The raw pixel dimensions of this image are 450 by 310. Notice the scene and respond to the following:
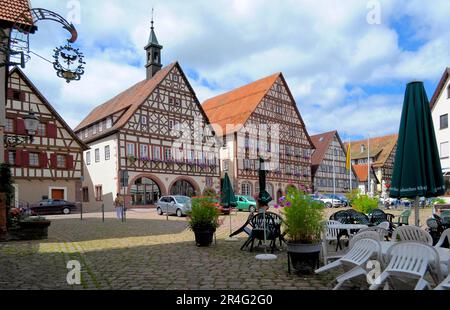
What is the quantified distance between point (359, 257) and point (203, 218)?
526 centimetres

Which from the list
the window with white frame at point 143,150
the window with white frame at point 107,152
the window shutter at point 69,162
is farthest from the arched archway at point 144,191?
the window shutter at point 69,162

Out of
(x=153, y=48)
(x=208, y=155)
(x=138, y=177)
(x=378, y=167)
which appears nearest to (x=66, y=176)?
(x=138, y=177)

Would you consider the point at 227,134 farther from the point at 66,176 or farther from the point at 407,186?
the point at 407,186

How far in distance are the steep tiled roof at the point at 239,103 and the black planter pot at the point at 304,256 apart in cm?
3669

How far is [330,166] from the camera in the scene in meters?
55.0

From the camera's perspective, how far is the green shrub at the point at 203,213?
9789 millimetres

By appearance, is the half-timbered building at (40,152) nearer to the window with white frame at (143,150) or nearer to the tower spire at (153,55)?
the window with white frame at (143,150)

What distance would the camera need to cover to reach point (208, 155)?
40.3m

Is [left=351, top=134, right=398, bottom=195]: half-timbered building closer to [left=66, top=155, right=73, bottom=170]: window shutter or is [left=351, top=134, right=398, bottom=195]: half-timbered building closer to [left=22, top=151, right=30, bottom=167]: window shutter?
[left=66, top=155, right=73, bottom=170]: window shutter

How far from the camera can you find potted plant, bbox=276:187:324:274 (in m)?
6.20

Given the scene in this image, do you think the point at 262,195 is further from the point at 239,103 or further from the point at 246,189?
the point at 239,103

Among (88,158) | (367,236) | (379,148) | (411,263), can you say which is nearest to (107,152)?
(88,158)

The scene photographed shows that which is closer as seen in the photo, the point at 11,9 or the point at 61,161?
the point at 11,9
